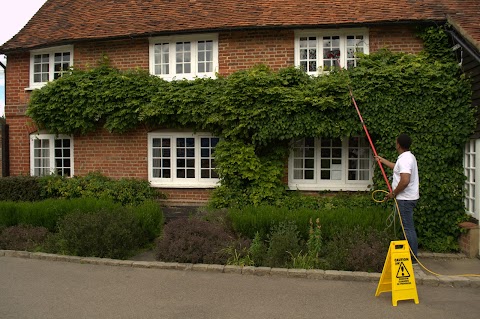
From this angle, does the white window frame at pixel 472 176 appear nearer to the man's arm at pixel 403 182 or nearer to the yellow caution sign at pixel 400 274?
the man's arm at pixel 403 182

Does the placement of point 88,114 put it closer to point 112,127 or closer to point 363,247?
point 112,127

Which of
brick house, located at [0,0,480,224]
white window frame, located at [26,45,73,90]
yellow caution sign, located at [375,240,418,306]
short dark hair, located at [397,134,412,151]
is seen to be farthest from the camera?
white window frame, located at [26,45,73,90]

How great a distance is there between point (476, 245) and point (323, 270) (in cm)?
317

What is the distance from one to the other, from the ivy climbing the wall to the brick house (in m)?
0.63

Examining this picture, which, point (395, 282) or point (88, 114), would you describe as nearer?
point (395, 282)

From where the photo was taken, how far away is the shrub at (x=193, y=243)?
6.37 metres

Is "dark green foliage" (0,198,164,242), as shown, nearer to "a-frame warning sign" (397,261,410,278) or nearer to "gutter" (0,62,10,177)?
"gutter" (0,62,10,177)

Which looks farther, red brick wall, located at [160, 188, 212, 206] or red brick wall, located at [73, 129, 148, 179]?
red brick wall, located at [73, 129, 148, 179]

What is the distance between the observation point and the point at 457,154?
24.8 ft

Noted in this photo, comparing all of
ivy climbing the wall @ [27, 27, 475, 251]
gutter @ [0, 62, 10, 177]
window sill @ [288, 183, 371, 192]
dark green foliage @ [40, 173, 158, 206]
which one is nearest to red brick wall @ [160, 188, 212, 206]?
dark green foliage @ [40, 173, 158, 206]

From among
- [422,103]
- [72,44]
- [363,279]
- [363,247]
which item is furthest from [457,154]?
[72,44]

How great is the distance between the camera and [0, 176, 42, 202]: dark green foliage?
9625 millimetres

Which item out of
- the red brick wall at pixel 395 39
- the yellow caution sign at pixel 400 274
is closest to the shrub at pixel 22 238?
the yellow caution sign at pixel 400 274

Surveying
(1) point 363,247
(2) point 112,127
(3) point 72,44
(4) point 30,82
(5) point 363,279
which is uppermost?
(3) point 72,44
